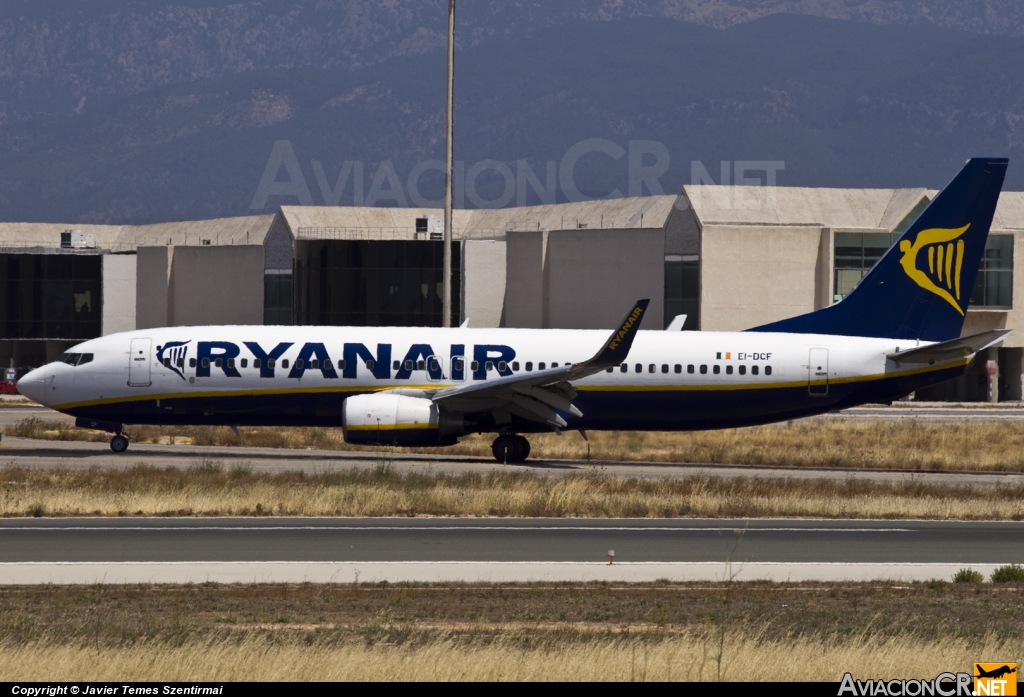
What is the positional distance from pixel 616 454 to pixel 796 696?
31.9 meters

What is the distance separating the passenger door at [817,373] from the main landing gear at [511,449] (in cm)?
823

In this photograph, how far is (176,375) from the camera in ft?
126

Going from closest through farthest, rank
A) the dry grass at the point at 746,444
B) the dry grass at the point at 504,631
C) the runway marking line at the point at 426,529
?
the dry grass at the point at 504,631, the runway marking line at the point at 426,529, the dry grass at the point at 746,444

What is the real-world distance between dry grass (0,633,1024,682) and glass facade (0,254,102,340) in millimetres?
92574

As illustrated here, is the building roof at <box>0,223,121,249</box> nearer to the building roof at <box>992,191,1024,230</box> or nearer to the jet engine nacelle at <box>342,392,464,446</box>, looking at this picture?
the building roof at <box>992,191,1024,230</box>

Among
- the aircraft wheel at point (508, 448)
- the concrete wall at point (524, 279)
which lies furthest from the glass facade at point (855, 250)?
the aircraft wheel at point (508, 448)

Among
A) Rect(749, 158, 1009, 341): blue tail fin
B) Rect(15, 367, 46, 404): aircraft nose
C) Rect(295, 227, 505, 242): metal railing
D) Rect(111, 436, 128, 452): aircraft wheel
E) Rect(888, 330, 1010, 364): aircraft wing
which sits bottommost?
Rect(111, 436, 128, 452): aircraft wheel

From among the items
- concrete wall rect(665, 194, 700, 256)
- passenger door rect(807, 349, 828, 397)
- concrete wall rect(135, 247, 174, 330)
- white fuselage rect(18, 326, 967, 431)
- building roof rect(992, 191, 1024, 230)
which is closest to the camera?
white fuselage rect(18, 326, 967, 431)

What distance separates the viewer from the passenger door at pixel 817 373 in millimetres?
39312

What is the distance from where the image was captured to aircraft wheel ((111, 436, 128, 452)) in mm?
39656

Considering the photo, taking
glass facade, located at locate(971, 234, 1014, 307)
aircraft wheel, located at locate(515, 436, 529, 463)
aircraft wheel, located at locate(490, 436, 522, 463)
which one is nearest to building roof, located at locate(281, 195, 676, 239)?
glass facade, located at locate(971, 234, 1014, 307)

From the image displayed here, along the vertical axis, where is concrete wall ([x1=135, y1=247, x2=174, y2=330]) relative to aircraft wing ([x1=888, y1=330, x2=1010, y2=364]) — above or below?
above

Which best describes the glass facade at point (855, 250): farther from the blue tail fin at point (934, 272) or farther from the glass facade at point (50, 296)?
the glass facade at point (50, 296)

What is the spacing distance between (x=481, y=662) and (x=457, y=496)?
15.4m
